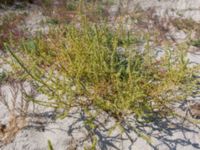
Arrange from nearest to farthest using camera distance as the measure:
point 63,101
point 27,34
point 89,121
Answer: point 89,121 → point 63,101 → point 27,34

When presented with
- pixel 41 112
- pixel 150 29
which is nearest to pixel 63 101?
pixel 41 112

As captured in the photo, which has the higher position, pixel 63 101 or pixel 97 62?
pixel 97 62

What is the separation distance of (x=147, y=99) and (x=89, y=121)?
1.84 feet

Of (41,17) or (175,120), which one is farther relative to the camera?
(41,17)

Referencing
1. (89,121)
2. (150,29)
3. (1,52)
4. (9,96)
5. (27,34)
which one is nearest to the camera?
(89,121)

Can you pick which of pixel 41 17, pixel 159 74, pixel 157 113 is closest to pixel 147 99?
pixel 157 113

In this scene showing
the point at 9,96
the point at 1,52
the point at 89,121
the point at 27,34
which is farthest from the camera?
the point at 27,34

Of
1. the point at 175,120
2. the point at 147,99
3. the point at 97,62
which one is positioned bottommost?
the point at 175,120

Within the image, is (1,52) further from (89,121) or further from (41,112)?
(89,121)

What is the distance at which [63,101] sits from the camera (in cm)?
259

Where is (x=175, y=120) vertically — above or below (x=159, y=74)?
below

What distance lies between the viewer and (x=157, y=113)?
2648 mm

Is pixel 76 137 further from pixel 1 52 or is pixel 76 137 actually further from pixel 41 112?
pixel 1 52

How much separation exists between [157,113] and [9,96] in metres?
1.34
